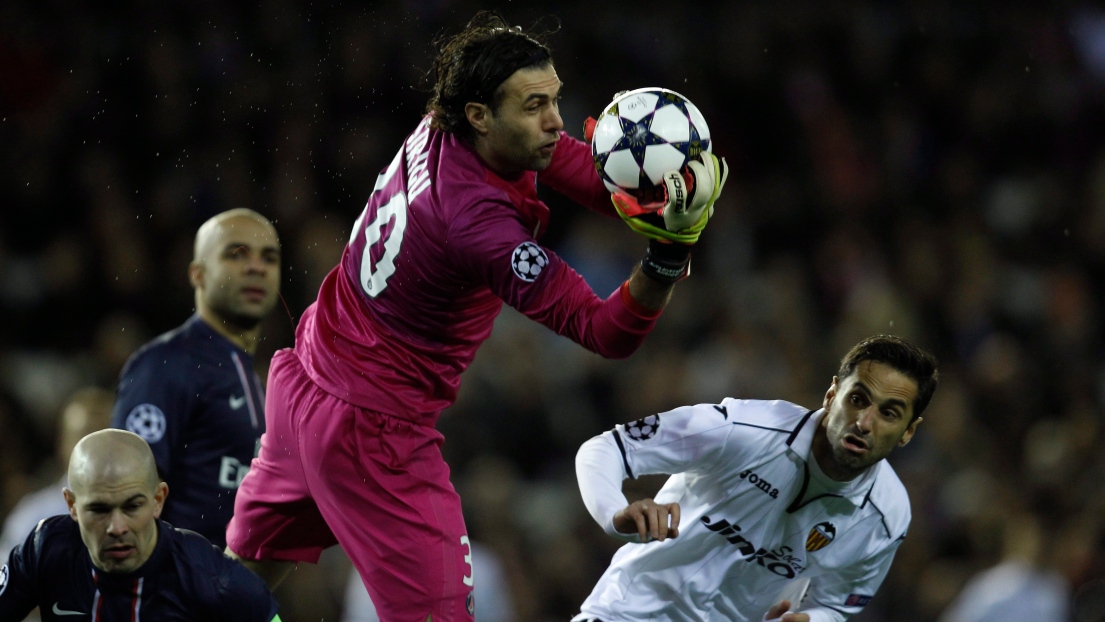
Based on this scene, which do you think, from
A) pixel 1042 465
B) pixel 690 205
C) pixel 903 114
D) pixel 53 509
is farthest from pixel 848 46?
pixel 690 205

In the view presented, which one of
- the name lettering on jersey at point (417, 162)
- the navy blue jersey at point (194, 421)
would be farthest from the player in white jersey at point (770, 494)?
the navy blue jersey at point (194, 421)

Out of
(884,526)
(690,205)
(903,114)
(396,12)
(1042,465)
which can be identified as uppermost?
(396,12)

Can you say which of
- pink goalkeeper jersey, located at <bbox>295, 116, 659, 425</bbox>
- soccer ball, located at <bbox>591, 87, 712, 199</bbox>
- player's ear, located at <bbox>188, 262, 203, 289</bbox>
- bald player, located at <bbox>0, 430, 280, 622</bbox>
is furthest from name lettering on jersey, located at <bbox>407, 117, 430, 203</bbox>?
player's ear, located at <bbox>188, 262, 203, 289</bbox>

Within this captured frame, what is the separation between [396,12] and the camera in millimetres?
12250

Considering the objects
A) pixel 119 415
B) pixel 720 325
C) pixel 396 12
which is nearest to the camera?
→ pixel 119 415

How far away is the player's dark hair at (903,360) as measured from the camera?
482 cm

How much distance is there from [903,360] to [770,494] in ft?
2.23

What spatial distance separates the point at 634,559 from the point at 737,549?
39 centimetres

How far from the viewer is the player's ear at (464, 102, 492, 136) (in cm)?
467

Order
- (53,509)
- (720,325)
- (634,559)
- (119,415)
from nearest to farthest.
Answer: (634,559)
(119,415)
(53,509)
(720,325)

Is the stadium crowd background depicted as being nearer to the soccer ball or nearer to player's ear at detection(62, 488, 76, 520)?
player's ear at detection(62, 488, 76, 520)

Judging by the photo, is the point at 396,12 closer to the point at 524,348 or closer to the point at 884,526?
the point at 524,348

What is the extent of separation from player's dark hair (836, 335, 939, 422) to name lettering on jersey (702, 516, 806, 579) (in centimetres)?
69

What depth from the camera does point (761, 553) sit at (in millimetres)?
5059
